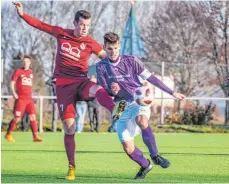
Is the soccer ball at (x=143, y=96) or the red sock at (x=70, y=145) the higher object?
the soccer ball at (x=143, y=96)

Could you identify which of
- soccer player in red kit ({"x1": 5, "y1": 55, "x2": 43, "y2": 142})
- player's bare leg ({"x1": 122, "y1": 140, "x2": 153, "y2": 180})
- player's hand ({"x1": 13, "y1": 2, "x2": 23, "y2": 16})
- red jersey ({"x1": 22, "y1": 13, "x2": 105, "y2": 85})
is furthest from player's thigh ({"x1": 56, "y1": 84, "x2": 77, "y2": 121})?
soccer player in red kit ({"x1": 5, "y1": 55, "x2": 43, "y2": 142})

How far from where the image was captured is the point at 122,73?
885cm

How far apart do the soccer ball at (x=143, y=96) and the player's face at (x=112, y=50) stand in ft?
1.57

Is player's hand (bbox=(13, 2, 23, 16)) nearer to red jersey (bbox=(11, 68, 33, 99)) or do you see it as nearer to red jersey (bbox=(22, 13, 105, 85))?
red jersey (bbox=(22, 13, 105, 85))

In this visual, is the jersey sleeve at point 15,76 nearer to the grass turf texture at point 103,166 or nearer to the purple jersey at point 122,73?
the grass turf texture at point 103,166

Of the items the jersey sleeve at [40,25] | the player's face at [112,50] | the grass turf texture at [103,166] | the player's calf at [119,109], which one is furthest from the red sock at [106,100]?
the jersey sleeve at [40,25]

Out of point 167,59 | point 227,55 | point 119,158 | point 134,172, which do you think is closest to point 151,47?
point 167,59

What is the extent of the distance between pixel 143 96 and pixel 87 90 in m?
0.67

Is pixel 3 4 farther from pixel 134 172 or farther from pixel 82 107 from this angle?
pixel 134 172

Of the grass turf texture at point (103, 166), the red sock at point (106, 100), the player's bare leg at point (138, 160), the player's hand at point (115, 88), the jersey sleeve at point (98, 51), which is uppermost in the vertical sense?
the jersey sleeve at point (98, 51)

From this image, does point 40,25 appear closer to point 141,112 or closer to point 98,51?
point 98,51

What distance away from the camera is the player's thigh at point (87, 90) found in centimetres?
885

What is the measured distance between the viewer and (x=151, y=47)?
2747 centimetres

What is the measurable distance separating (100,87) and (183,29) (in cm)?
1851
